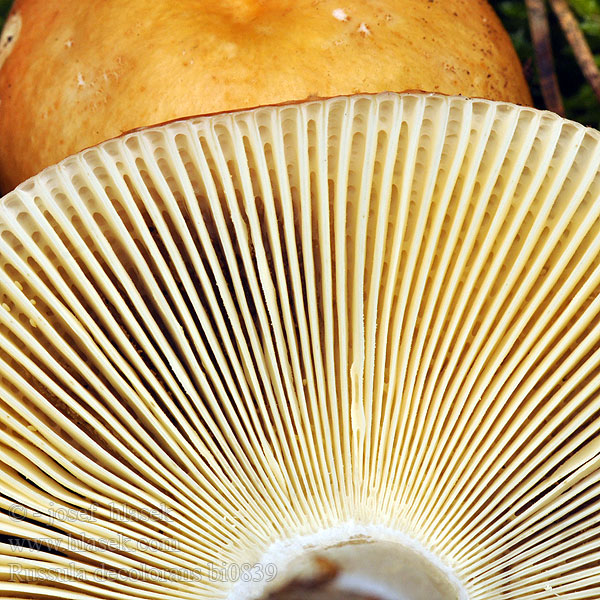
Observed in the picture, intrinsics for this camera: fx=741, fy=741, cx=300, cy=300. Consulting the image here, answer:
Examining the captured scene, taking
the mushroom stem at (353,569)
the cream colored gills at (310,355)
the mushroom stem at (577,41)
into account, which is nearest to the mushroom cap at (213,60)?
the cream colored gills at (310,355)

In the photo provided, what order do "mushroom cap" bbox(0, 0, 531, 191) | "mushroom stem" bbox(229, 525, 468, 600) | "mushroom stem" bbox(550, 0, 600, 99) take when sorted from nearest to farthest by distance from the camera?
"mushroom stem" bbox(229, 525, 468, 600)
"mushroom cap" bbox(0, 0, 531, 191)
"mushroom stem" bbox(550, 0, 600, 99)

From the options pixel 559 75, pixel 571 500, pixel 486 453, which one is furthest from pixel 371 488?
pixel 559 75

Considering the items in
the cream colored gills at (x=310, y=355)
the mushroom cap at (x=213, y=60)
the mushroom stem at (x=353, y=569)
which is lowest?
the mushroom stem at (x=353, y=569)

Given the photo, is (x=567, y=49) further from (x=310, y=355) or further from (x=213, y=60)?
(x=310, y=355)

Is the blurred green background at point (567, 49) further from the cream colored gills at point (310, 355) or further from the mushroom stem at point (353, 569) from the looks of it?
the mushroom stem at point (353, 569)

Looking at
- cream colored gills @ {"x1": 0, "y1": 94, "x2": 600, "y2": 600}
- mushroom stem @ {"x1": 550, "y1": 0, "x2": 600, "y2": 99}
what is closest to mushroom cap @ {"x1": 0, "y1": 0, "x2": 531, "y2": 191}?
cream colored gills @ {"x1": 0, "y1": 94, "x2": 600, "y2": 600}

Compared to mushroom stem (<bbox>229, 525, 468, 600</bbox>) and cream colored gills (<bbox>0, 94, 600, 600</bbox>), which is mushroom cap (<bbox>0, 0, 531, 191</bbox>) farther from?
mushroom stem (<bbox>229, 525, 468, 600</bbox>)

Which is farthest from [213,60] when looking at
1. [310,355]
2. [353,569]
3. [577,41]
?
[577,41]
